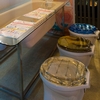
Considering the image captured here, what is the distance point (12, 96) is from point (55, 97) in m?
0.55

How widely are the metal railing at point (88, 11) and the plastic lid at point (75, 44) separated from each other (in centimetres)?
127

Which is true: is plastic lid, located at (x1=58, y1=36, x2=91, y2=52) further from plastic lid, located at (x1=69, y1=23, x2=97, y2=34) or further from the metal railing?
the metal railing

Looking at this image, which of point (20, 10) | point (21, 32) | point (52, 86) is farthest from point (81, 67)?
point (20, 10)

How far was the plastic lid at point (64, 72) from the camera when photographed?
141 cm

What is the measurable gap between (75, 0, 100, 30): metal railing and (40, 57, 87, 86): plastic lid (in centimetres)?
184

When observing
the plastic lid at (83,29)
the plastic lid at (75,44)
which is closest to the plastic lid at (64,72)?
the plastic lid at (75,44)

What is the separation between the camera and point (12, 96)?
1820mm

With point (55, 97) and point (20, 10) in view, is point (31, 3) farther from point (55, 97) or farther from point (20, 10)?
point (55, 97)

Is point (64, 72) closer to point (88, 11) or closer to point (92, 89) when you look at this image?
point (92, 89)

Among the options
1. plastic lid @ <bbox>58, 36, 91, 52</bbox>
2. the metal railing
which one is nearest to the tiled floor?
plastic lid @ <bbox>58, 36, 91, 52</bbox>

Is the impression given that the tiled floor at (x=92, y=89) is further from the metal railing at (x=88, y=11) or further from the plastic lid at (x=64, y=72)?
the metal railing at (x=88, y=11)

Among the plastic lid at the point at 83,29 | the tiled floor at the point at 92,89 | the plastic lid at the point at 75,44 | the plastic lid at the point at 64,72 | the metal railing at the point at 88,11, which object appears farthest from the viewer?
the metal railing at the point at 88,11

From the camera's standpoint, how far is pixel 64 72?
5.07 feet

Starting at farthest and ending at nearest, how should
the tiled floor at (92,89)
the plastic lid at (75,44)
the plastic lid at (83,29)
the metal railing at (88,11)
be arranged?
the metal railing at (88,11)
the plastic lid at (83,29)
the plastic lid at (75,44)
the tiled floor at (92,89)
